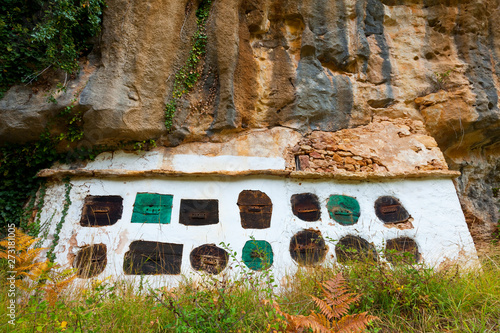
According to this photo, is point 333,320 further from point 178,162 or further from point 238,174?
point 178,162

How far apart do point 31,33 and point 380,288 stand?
18.2ft

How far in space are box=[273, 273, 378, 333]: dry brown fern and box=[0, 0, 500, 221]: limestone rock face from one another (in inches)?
Answer: 126

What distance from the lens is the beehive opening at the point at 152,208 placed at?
4605mm

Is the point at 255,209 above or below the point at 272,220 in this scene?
above

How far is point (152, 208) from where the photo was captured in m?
4.68

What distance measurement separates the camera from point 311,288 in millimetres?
3428

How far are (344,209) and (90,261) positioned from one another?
3.50 metres

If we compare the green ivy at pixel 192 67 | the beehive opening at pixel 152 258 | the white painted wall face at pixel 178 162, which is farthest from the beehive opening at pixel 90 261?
the green ivy at pixel 192 67

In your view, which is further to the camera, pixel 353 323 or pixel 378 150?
pixel 378 150

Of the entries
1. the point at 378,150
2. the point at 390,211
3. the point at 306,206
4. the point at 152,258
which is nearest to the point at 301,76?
the point at 378,150

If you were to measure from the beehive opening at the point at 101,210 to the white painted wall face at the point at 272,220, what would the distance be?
69 mm

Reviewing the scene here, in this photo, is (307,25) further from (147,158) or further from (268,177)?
(147,158)

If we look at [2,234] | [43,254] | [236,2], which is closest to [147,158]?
[43,254]

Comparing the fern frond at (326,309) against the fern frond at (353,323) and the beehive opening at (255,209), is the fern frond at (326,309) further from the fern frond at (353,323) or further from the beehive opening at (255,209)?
A: the beehive opening at (255,209)
